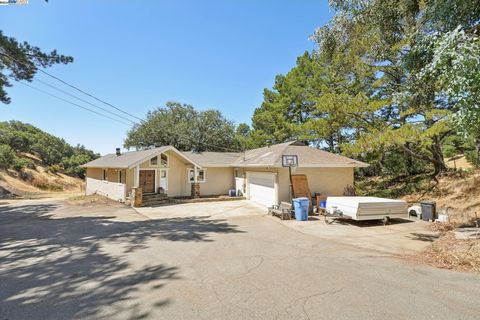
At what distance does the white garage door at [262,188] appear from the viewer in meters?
15.8

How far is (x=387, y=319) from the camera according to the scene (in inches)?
154

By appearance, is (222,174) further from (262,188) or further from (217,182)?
(262,188)

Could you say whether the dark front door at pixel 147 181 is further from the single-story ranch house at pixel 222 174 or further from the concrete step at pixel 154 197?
the concrete step at pixel 154 197

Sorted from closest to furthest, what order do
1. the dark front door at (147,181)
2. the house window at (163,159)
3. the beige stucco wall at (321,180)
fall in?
1. the beige stucco wall at (321,180)
2. the dark front door at (147,181)
3. the house window at (163,159)

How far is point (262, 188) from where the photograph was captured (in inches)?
679

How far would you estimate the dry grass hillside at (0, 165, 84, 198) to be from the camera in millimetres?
30047

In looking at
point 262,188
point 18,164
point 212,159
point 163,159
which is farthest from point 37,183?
point 262,188

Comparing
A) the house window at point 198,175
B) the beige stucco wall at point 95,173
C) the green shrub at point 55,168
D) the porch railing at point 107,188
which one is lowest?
the porch railing at point 107,188

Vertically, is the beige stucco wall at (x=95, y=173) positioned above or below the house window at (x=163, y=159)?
below

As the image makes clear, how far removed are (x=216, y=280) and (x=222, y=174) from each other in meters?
17.3

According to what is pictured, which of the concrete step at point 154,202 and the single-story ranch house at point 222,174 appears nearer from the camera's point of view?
the single-story ranch house at point 222,174

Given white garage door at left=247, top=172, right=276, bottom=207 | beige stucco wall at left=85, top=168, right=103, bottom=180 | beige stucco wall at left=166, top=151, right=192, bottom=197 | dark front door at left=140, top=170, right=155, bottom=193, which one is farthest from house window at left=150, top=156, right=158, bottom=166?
beige stucco wall at left=85, top=168, right=103, bottom=180

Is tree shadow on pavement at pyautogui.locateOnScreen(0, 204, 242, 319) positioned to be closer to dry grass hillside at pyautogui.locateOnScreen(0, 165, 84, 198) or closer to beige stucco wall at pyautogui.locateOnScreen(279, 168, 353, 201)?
beige stucco wall at pyautogui.locateOnScreen(279, 168, 353, 201)

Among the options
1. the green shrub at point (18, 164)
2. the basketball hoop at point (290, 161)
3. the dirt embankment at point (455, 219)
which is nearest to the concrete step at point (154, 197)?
the basketball hoop at point (290, 161)
